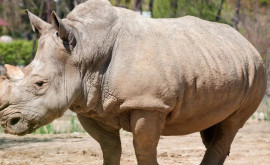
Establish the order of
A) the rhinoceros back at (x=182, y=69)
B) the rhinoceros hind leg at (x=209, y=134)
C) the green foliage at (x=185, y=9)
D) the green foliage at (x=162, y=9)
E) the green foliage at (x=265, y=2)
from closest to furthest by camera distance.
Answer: the rhinoceros back at (x=182, y=69) → the rhinoceros hind leg at (x=209, y=134) → the green foliage at (x=185, y=9) → the green foliage at (x=162, y=9) → the green foliage at (x=265, y=2)

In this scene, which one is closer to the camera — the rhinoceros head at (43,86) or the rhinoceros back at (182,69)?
the rhinoceros head at (43,86)

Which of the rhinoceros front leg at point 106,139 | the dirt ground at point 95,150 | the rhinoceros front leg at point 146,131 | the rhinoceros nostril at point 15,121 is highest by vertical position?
the rhinoceros nostril at point 15,121

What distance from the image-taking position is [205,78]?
5371mm

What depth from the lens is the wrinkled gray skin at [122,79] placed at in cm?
480

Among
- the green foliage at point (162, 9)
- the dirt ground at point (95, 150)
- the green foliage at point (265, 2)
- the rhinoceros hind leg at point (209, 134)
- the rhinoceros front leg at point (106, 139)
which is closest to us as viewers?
the rhinoceros front leg at point (106, 139)

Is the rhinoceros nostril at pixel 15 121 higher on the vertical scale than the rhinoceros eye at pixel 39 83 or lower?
lower

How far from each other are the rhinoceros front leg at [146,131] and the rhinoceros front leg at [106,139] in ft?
1.59

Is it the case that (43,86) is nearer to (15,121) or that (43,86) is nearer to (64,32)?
(15,121)

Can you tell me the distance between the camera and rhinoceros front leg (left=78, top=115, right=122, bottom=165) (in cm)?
557

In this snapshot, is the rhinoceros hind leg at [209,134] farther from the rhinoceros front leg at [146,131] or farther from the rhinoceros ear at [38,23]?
the rhinoceros ear at [38,23]

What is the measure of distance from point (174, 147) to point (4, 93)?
14.0 ft

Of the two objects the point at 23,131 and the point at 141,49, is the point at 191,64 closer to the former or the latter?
the point at 141,49

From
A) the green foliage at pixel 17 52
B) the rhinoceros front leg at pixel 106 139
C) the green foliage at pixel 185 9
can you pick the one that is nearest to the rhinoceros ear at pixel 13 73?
the rhinoceros front leg at pixel 106 139

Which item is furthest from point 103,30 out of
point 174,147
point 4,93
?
point 174,147
